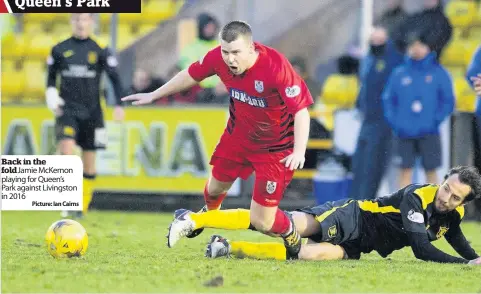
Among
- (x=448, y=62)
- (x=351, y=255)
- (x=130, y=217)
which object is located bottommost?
(x=130, y=217)

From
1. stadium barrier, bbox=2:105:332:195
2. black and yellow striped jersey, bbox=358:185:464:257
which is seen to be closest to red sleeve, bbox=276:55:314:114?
black and yellow striped jersey, bbox=358:185:464:257

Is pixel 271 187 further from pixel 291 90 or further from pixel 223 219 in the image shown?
pixel 291 90

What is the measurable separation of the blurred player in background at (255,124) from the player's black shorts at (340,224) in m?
0.24

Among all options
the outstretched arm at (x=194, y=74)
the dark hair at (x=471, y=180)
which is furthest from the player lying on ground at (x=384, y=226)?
the outstretched arm at (x=194, y=74)

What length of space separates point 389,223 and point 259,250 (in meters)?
0.97

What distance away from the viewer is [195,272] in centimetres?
734

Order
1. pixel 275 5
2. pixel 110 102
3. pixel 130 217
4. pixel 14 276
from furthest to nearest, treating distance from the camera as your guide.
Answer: pixel 275 5 → pixel 110 102 → pixel 130 217 → pixel 14 276

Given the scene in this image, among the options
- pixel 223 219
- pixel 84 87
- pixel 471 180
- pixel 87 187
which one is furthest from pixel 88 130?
pixel 471 180

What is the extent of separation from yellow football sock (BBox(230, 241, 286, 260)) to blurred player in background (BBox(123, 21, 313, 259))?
9 cm

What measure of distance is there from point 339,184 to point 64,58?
373 cm

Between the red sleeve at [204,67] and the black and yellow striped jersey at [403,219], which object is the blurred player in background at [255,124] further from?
the black and yellow striped jersey at [403,219]

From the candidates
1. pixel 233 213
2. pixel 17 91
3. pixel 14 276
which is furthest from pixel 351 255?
pixel 17 91

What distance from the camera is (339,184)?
13750mm

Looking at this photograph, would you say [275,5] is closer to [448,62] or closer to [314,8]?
[314,8]
